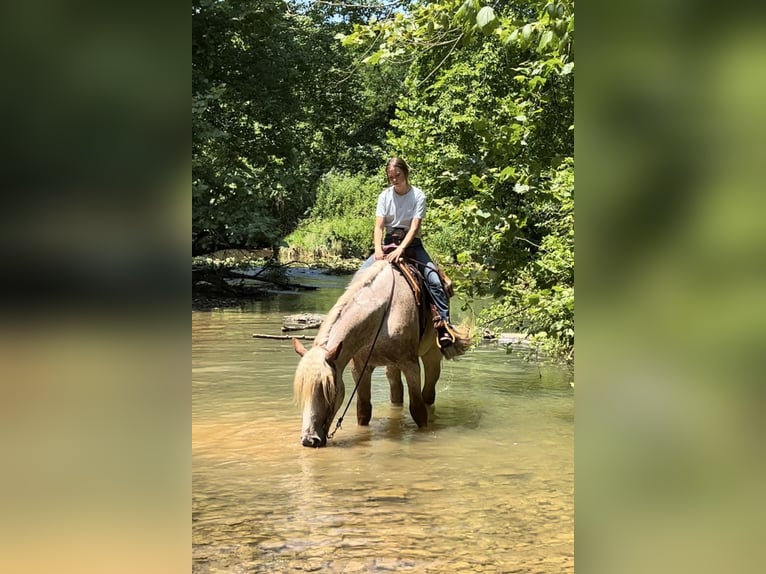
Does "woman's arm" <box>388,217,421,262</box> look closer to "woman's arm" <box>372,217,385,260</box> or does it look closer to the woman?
→ the woman

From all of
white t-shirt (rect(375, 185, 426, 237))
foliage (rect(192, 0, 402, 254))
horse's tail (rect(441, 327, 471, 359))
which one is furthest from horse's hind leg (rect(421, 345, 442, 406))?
foliage (rect(192, 0, 402, 254))

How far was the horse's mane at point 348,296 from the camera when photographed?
6.90 meters

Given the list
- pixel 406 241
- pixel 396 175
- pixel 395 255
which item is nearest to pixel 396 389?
pixel 395 255

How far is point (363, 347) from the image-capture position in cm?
749

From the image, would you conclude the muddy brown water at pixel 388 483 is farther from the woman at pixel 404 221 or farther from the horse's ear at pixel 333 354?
the woman at pixel 404 221

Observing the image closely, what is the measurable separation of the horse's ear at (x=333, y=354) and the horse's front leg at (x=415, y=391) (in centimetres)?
132

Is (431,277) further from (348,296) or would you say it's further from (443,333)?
(348,296)

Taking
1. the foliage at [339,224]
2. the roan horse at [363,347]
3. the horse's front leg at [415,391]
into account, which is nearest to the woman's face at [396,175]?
the roan horse at [363,347]

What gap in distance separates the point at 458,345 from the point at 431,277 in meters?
0.84

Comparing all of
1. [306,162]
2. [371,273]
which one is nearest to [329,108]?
[306,162]

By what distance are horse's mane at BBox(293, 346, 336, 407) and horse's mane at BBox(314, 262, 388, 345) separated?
0.72ft

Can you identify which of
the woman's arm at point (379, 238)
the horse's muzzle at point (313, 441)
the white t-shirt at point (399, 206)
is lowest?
the horse's muzzle at point (313, 441)

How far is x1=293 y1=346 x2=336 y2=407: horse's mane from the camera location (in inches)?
258

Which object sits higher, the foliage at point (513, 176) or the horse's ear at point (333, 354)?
the foliage at point (513, 176)
